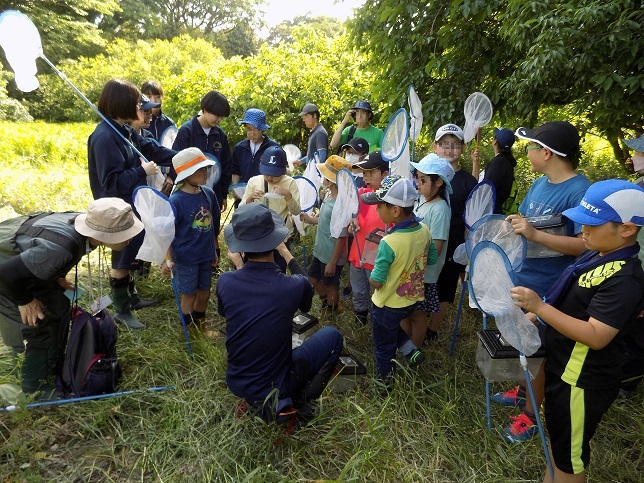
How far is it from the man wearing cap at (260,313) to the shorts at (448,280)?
1426 millimetres

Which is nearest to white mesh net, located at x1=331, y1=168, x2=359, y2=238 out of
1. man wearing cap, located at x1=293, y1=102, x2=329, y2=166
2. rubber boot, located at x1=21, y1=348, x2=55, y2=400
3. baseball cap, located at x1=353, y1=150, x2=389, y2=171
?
baseball cap, located at x1=353, y1=150, x2=389, y2=171

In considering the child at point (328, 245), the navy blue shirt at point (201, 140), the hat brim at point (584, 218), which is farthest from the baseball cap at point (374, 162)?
the hat brim at point (584, 218)

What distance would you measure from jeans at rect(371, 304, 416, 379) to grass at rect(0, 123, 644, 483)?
119mm

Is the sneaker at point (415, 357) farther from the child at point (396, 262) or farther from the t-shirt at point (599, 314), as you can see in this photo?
the t-shirt at point (599, 314)

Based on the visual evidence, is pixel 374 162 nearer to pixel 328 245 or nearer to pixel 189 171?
pixel 328 245

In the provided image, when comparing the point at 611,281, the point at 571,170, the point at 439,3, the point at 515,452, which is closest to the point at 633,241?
the point at 611,281

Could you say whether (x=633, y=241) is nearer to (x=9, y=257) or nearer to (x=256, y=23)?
(x=9, y=257)

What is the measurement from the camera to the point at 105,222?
2395mm

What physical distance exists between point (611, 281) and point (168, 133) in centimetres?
450

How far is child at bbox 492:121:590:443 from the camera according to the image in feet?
7.13

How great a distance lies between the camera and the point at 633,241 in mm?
1680

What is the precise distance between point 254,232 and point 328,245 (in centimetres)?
141

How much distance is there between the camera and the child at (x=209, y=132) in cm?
402

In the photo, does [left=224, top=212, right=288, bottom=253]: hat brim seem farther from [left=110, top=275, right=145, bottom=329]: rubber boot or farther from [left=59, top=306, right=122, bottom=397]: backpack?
[left=110, top=275, right=145, bottom=329]: rubber boot
